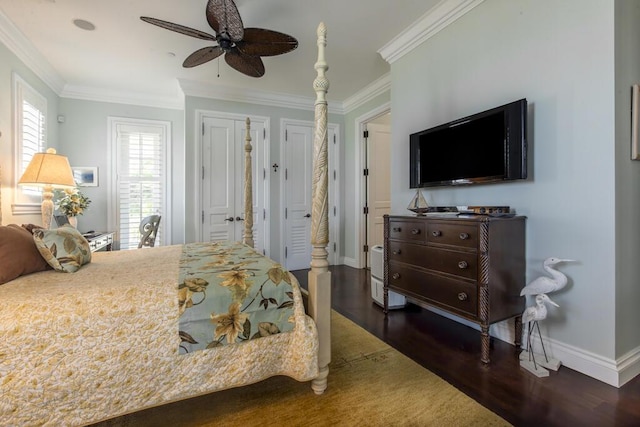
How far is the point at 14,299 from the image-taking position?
3.95ft

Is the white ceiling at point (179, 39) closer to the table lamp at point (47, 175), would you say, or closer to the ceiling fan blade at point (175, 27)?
the ceiling fan blade at point (175, 27)

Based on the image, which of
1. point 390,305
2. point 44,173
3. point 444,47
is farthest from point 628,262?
point 44,173

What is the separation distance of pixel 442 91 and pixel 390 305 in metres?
2.01

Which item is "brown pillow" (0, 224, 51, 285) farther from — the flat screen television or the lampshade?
the flat screen television

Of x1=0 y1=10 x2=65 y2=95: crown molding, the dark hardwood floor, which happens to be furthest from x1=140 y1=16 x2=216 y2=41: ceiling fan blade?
the dark hardwood floor

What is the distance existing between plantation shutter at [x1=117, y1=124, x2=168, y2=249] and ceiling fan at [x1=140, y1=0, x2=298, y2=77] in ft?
7.49

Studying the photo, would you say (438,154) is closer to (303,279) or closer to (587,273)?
(587,273)

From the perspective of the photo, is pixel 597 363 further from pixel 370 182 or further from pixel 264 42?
pixel 370 182

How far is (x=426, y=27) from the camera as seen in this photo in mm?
2779

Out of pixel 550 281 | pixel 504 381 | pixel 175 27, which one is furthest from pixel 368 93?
pixel 504 381

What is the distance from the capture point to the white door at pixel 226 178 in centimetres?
425

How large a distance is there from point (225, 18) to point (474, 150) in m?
2.05

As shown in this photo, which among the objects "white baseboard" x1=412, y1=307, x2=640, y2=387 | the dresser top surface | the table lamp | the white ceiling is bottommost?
"white baseboard" x1=412, y1=307, x2=640, y2=387

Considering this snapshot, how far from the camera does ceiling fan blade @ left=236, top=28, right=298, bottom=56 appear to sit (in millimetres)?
2285
